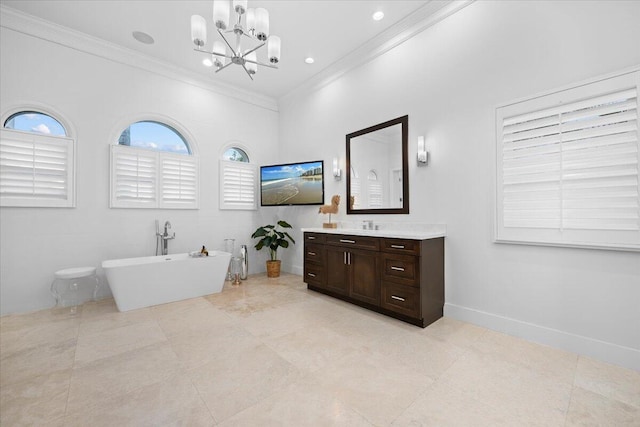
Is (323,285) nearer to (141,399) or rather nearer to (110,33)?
(141,399)

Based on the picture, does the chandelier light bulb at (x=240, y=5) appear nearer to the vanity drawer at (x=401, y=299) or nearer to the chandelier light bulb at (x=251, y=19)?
the chandelier light bulb at (x=251, y=19)

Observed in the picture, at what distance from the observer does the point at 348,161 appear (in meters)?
4.18

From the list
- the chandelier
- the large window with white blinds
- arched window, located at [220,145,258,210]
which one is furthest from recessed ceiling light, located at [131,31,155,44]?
the large window with white blinds

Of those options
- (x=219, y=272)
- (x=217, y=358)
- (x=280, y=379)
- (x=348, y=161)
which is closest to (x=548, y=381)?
(x=280, y=379)

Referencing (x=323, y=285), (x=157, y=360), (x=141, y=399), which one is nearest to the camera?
(x=141, y=399)

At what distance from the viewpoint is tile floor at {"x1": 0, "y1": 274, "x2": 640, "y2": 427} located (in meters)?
1.53

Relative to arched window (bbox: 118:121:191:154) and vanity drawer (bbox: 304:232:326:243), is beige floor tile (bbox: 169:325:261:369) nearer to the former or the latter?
vanity drawer (bbox: 304:232:326:243)

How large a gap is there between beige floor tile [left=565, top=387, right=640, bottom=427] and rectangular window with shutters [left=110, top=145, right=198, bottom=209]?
4874 mm

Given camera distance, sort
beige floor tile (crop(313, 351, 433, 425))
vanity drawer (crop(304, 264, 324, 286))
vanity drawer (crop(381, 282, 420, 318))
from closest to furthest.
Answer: beige floor tile (crop(313, 351, 433, 425)) < vanity drawer (crop(381, 282, 420, 318)) < vanity drawer (crop(304, 264, 324, 286))

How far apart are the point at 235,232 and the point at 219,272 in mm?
1195

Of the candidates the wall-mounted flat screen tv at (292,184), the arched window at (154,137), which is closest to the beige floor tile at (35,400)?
the arched window at (154,137)

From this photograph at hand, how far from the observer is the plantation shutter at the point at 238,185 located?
4938 millimetres

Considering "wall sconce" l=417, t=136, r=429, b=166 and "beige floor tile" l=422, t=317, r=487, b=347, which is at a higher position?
"wall sconce" l=417, t=136, r=429, b=166

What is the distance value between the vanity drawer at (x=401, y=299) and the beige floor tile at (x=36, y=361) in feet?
9.22
